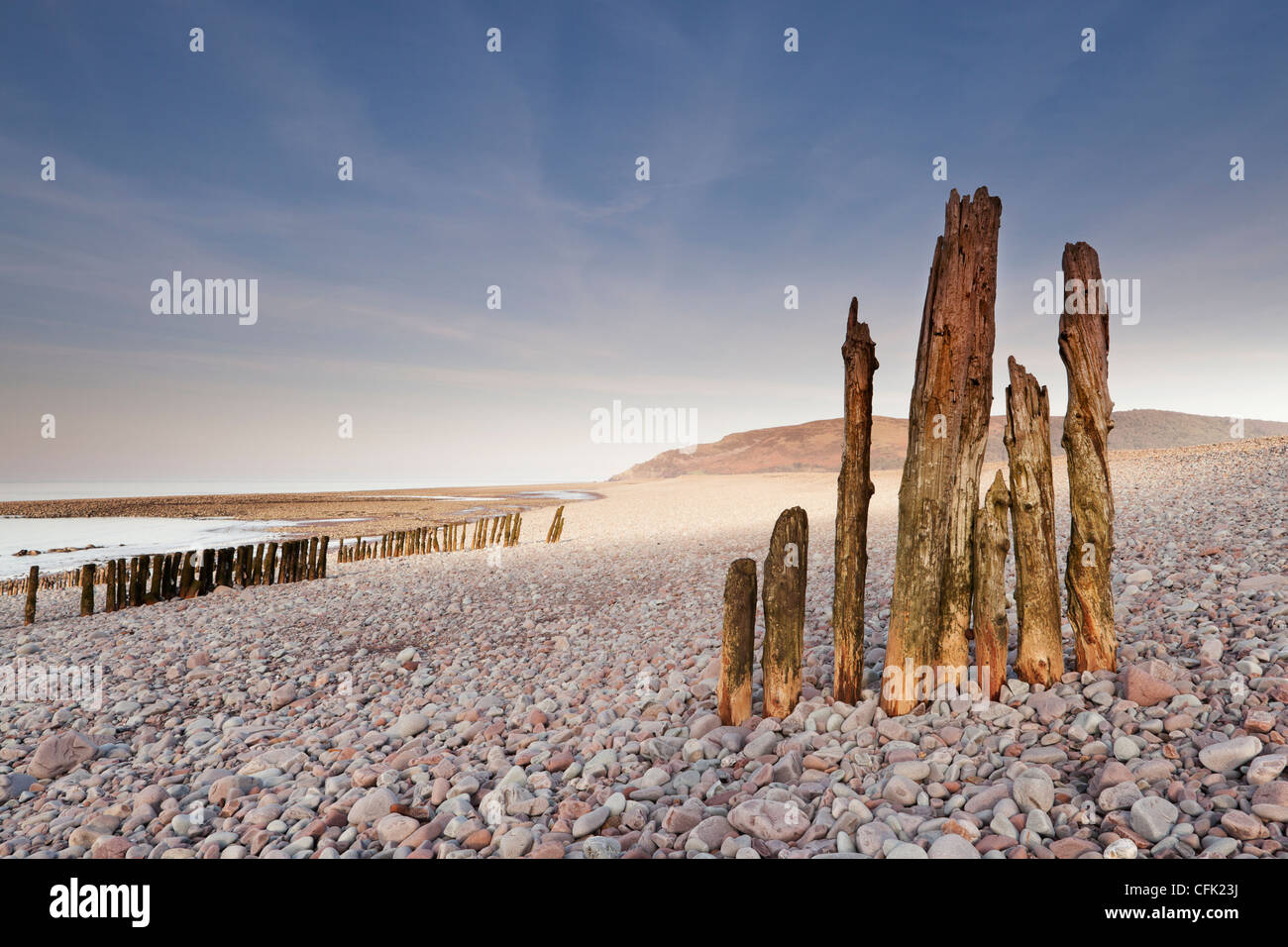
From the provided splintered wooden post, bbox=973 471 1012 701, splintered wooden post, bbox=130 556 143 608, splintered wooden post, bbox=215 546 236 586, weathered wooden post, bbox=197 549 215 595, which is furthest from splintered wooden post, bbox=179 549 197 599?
splintered wooden post, bbox=973 471 1012 701

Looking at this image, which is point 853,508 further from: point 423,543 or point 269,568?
point 423,543

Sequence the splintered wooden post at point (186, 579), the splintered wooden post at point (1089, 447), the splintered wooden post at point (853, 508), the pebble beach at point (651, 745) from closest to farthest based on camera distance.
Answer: the pebble beach at point (651, 745) < the splintered wooden post at point (1089, 447) < the splintered wooden post at point (853, 508) < the splintered wooden post at point (186, 579)

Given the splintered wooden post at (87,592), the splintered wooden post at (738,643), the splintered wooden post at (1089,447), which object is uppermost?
the splintered wooden post at (1089,447)

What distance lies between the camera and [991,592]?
4941 mm

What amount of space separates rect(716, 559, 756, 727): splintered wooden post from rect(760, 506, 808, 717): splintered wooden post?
14 cm

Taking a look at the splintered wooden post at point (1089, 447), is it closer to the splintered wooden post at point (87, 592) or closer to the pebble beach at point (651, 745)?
the pebble beach at point (651, 745)

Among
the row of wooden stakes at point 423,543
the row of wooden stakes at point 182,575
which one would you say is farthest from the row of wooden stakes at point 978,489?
the row of wooden stakes at point 423,543

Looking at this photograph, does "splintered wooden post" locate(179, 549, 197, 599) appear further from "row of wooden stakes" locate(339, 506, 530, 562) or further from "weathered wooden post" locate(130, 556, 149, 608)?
"row of wooden stakes" locate(339, 506, 530, 562)

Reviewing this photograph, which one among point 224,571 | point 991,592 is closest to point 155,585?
point 224,571

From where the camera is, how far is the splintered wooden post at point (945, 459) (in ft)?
15.6

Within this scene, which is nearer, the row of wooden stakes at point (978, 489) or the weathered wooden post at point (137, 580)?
the row of wooden stakes at point (978, 489)

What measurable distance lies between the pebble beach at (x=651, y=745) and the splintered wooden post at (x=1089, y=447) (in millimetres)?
385

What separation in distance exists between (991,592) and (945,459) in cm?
112
